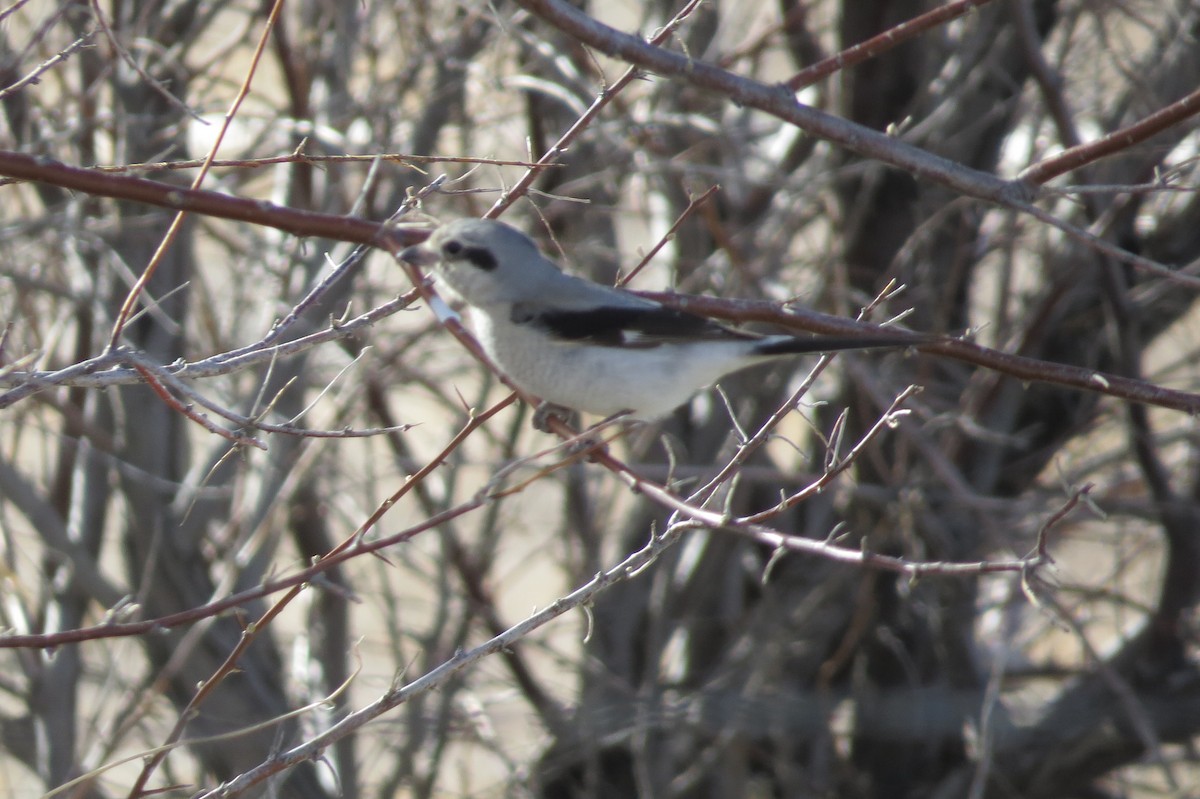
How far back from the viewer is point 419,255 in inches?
103

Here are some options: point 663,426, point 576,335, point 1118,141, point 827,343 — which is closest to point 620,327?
point 576,335

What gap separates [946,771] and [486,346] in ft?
11.2

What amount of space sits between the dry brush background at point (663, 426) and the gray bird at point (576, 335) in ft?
4.18

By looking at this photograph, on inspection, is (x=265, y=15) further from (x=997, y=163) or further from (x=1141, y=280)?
(x=1141, y=280)

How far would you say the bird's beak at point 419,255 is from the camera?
254 cm

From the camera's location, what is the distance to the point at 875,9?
4.80m

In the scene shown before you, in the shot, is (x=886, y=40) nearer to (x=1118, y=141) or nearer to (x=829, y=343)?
(x=1118, y=141)

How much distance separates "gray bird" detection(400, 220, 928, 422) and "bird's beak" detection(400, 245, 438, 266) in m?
0.11

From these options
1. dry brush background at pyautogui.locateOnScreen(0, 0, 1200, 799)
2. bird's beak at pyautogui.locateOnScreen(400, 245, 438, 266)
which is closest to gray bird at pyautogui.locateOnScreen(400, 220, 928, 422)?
bird's beak at pyautogui.locateOnScreen(400, 245, 438, 266)

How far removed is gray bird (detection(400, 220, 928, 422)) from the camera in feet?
9.61

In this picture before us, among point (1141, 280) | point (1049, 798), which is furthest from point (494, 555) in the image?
point (1141, 280)

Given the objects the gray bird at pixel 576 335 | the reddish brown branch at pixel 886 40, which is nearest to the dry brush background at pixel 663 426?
the gray bird at pixel 576 335

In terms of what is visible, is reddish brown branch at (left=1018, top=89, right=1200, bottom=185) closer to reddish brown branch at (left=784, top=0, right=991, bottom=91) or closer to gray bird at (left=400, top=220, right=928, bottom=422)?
reddish brown branch at (left=784, top=0, right=991, bottom=91)

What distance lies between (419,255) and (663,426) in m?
3.09
